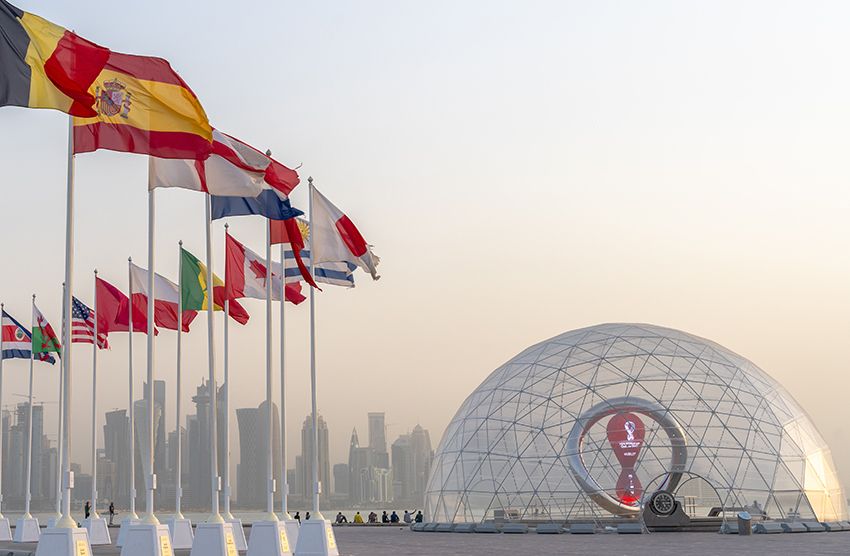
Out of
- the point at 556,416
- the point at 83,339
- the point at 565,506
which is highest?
the point at 83,339

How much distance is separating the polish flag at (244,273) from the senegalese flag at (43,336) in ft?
33.6

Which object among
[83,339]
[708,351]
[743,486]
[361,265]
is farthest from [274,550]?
[708,351]

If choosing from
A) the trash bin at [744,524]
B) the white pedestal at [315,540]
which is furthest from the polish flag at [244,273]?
the trash bin at [744,524]

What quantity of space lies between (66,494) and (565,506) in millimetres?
24711

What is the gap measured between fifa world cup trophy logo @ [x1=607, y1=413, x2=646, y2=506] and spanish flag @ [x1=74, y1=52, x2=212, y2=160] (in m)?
26.1

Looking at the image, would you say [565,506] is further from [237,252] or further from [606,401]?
[237,252]

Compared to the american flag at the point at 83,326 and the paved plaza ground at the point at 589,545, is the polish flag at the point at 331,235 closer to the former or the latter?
the paved plaza ground at the point at 589,545

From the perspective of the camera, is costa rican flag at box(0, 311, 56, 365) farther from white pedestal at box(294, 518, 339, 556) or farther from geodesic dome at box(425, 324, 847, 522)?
white pedestal at box(294, 518, 339, 556)

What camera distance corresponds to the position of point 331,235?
29.1 metres

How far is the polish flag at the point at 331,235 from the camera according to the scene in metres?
29.0

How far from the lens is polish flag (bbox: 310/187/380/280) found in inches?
1140

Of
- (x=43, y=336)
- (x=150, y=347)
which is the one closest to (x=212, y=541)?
(x=150, y=347)

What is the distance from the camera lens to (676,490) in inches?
1663

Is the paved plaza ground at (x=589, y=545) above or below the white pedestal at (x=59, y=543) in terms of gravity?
below
